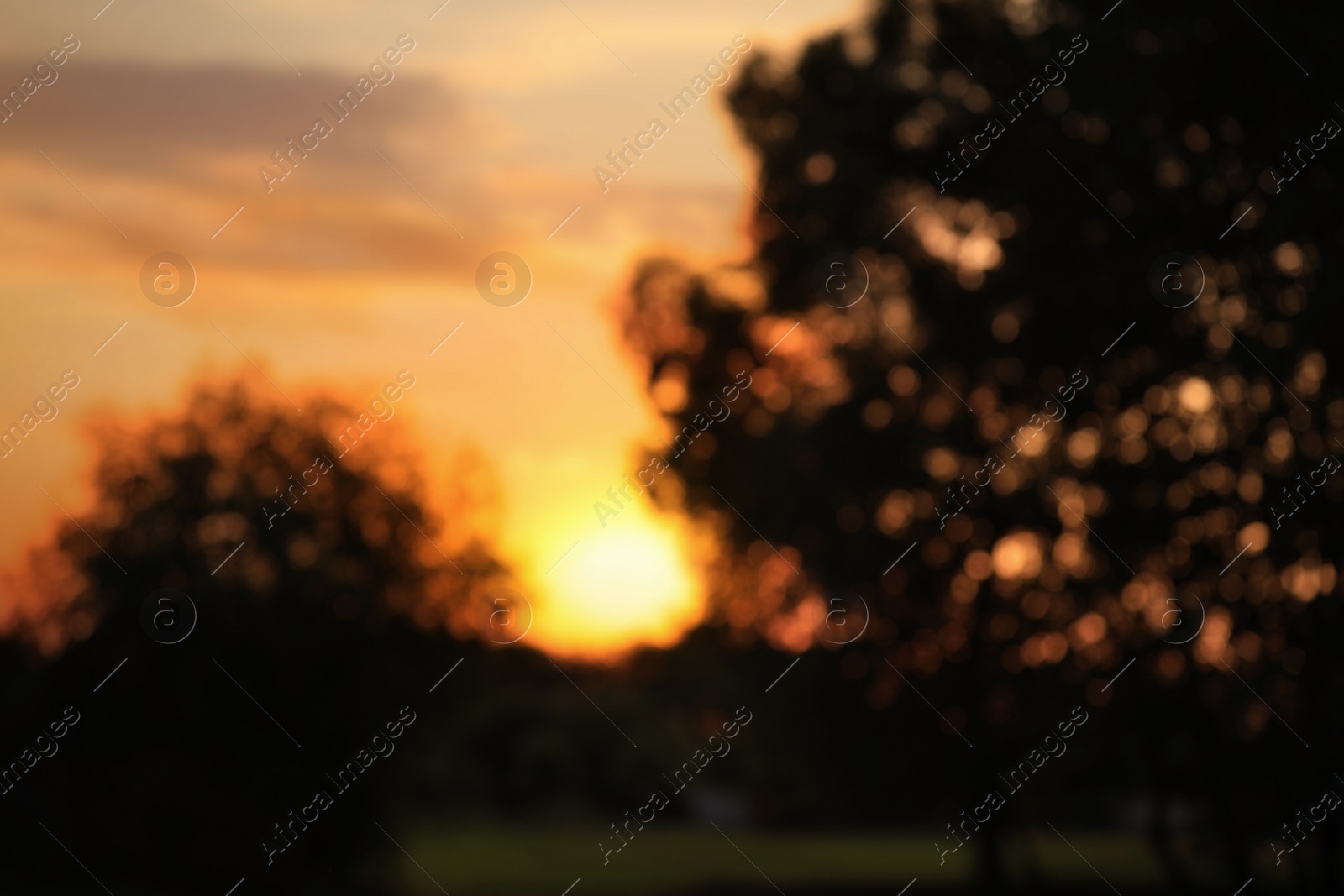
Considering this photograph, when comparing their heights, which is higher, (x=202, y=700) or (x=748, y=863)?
(x=748, y=863)

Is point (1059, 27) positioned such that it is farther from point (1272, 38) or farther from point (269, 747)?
point (269, 747)

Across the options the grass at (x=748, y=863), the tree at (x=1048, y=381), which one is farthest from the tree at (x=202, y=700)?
the tree at (x=1048, y=381)

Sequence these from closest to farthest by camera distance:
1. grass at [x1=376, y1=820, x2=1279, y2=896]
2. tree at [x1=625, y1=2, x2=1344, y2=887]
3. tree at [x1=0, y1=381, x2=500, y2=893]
→ tree at [x1=625, y1=2, x2=1344, y2=887] < tree at [x1=0, y1=381, x2=500, y2=893] < grass at [x1=376, y1=820, x2=1279, y2=896]

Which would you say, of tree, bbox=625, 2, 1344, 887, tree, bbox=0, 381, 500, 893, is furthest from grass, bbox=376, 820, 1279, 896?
tree, bbox=625, 2, 1344, 887

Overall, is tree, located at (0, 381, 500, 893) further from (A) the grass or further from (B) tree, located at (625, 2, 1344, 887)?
(B) tree, located at (625, 2, 1344, 887)

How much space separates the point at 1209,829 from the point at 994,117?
9659mm

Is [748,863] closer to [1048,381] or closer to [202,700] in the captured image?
[202,700]

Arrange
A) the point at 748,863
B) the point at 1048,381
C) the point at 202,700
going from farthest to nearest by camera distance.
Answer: the point at 748,863 → the point at 202,700 → the point at 1048,381

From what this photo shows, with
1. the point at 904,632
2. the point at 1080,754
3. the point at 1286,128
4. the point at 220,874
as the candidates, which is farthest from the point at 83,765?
the point at 1286,128

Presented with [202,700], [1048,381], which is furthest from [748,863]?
[1048,381]

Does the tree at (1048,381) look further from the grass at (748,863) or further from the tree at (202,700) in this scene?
the grass at (748,863)

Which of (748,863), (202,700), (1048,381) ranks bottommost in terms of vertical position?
(202,700)

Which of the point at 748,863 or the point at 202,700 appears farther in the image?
the point at 748,863

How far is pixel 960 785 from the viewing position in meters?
18.4
